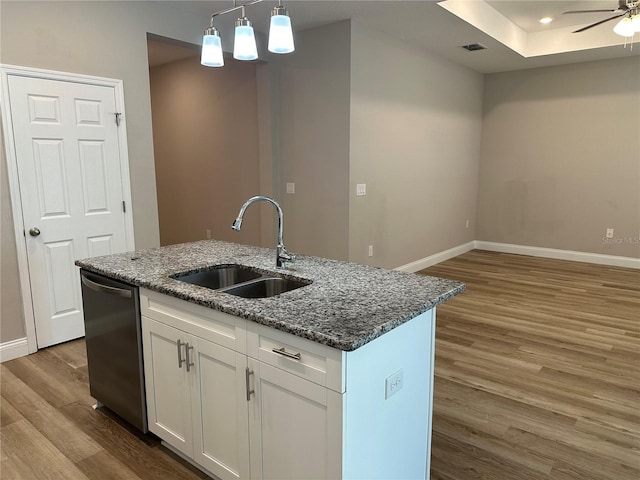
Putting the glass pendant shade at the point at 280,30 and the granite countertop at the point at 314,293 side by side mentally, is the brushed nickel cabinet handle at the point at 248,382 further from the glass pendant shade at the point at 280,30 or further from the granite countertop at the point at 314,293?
the glass pendant shade at the point at 280,30

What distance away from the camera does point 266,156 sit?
5078mm

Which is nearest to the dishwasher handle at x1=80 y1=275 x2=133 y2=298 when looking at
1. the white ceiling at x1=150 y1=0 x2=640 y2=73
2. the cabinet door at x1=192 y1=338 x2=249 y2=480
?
the cabinet door at x1=192 y1=338 x2=249 y2=480

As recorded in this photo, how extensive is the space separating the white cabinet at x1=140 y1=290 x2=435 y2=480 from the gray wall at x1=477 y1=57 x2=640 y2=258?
556cm

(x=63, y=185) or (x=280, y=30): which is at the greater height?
(x=280, y=30)

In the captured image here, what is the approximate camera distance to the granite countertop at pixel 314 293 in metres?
1.47

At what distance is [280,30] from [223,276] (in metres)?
1.23

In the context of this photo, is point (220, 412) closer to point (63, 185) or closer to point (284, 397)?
point (284, 397)

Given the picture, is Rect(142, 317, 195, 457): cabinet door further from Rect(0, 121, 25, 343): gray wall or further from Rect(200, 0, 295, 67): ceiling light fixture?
Rect(0, 121, 25, 343): gray wall

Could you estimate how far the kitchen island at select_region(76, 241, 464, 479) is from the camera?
1.44m

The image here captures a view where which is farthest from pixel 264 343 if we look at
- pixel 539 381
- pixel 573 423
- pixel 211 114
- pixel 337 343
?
pixel 211 114

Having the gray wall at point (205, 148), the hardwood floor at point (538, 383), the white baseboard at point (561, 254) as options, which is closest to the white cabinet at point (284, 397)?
the hardwood floor at point (538, 383)

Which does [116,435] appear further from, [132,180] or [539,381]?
[539,381]

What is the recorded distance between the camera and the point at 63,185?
337 cm

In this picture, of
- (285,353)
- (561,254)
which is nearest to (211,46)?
(285,353)
